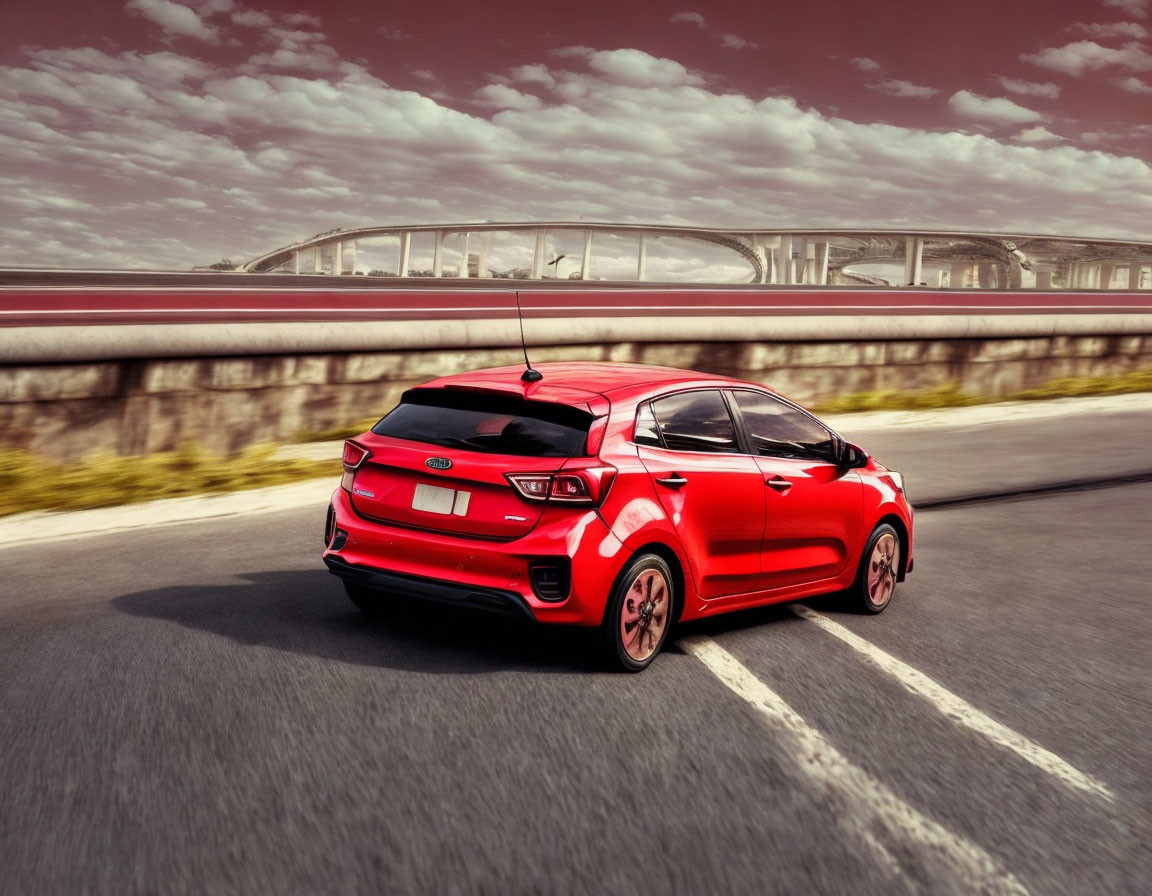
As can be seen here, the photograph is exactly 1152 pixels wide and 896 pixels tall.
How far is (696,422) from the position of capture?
6.00m

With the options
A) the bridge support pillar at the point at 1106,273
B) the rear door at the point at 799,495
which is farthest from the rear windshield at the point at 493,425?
the bridge support pillar at the point at 1106,273

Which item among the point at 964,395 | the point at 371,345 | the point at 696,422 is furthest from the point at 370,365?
the point at 964,395

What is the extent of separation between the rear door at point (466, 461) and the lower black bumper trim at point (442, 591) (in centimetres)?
23

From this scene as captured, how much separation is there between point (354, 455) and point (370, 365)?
8080 millimetres

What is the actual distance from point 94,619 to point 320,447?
21.6 ft

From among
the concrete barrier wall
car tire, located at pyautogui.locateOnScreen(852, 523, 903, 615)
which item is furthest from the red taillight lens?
the concrete barrier wall

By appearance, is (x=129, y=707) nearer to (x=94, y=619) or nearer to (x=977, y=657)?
(x=94, y=619)

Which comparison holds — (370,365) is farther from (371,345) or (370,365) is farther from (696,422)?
(696,422)

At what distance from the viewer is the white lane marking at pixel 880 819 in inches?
140

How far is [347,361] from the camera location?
13430mm

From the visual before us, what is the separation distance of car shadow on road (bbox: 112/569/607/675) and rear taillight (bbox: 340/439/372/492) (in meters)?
0.67

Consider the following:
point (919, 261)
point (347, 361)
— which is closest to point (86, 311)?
point (347, 361)

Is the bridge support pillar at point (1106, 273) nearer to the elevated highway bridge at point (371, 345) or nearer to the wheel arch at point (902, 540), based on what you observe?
the elevated highway bridge at point (371, 345)

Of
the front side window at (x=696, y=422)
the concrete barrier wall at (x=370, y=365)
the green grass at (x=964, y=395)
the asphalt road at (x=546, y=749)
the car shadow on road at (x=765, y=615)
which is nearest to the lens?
the asphalt road at (x=546, y=749)
